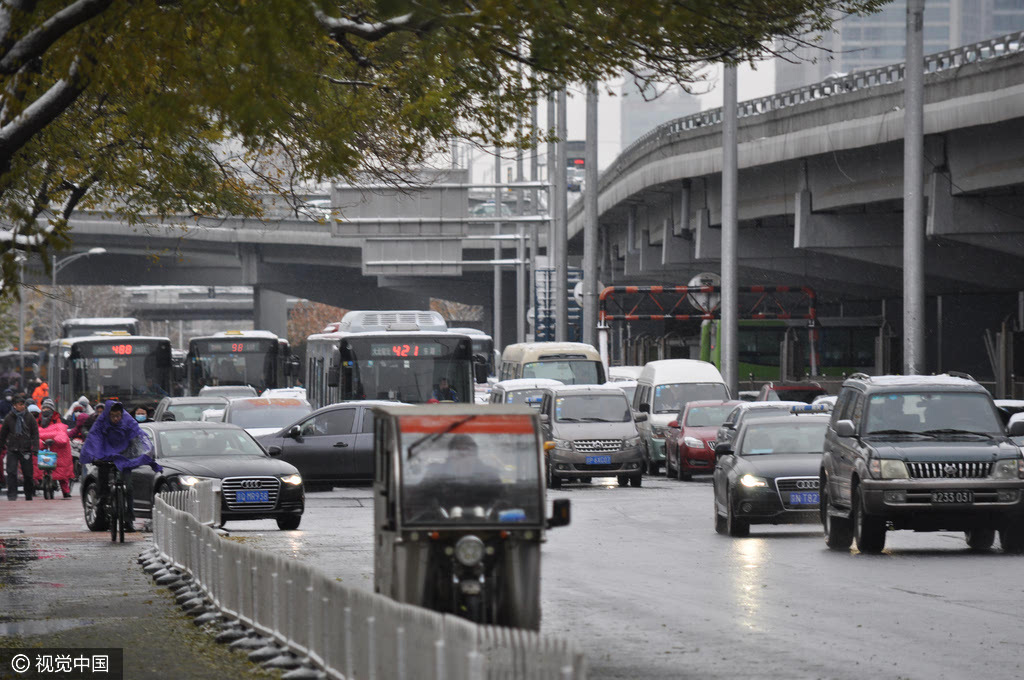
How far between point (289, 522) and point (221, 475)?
114 centimetres

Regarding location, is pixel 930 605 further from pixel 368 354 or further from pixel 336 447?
pixel 368 354

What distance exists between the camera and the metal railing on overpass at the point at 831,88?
102ft

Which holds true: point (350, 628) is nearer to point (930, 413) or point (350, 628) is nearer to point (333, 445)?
point (930, 413)

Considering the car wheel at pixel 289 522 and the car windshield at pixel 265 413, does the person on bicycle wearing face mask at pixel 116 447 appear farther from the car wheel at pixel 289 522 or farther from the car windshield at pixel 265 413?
the car windshield at pixel 265 413

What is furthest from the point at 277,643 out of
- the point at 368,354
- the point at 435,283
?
the point at 435,283

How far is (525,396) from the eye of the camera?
3803cm

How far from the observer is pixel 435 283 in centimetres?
9556

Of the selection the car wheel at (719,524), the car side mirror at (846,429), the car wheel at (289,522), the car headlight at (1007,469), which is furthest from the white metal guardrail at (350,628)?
the car headlight at (1007,469)

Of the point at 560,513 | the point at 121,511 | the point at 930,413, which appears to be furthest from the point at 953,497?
the point at 121,511

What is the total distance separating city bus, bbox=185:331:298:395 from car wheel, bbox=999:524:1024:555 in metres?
36.1

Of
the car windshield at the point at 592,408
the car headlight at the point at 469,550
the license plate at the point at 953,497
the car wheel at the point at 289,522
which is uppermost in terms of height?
the car windshield at the point at 592,408

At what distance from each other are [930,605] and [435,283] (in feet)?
269

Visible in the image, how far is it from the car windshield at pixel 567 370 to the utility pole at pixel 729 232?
3824 mm

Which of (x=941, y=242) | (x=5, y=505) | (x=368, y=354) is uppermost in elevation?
(x=941, y=242)
